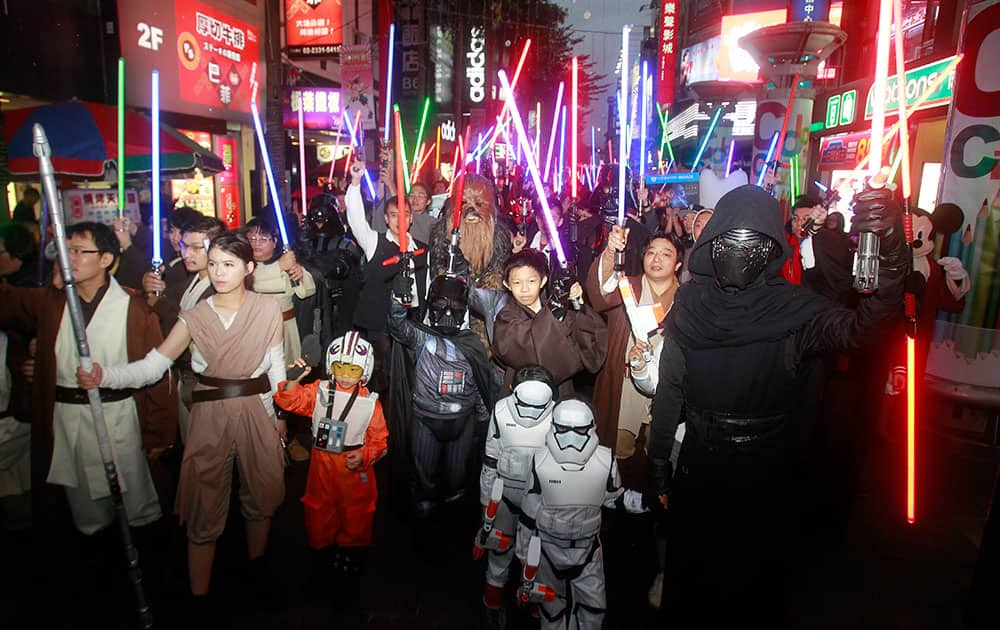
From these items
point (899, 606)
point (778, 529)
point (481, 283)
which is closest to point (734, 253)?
point (778, 529)

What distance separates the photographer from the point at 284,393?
12.1ft

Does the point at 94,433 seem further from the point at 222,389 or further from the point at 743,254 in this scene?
the point at 743,254

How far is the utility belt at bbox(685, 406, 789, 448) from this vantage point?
2691mm

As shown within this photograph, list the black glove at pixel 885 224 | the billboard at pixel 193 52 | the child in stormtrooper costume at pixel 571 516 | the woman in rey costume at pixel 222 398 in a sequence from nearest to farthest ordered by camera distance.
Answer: the black glove at pixel 885 224 → the child in stormtrooper costume at pixel 571 516 → the woman in rey costume at pixel 222 398 → the billboard at pixel 193 52

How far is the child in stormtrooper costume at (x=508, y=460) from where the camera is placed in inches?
130

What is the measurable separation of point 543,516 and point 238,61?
14.9 m

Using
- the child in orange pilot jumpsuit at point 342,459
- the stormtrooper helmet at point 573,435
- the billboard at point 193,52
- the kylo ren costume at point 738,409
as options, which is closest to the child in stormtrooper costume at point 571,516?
the stormtrooper helmet at point 573,435

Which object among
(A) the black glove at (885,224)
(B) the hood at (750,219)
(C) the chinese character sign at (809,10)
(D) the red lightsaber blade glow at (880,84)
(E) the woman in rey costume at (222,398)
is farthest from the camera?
(C) the chinese character sign at (809,10)

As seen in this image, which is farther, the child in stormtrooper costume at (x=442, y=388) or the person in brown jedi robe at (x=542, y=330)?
the child in stormtrooper costume at (x=442, y=388)

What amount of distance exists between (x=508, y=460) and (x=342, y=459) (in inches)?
39.7

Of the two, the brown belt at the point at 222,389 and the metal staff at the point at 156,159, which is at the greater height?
the metal staff at the point at 156,159

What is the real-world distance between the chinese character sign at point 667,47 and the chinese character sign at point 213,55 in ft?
66.7

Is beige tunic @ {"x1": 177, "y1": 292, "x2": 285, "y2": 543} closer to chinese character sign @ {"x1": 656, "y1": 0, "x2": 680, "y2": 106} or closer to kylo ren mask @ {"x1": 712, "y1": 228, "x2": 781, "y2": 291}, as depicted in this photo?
kylo ren mask @ {"x1": 712, "y1": 228, "x2": 781, "y2": 291}

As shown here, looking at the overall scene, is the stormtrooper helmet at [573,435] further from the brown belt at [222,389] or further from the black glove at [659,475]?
the brown belt at [222,389]
